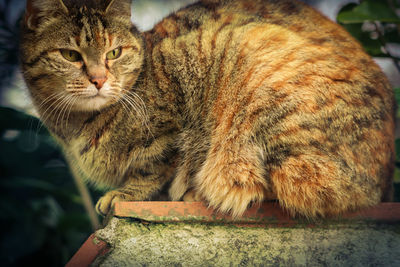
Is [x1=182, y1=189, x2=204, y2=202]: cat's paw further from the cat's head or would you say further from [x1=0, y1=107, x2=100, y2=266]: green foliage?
[x1=0, y1=107, x2=100, y2=266]: green foliage

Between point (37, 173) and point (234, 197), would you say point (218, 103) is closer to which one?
point (234, 197)

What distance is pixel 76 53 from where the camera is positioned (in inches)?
49.8

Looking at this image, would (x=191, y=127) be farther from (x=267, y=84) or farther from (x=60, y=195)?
(x=60, y=195)

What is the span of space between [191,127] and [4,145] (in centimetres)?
100

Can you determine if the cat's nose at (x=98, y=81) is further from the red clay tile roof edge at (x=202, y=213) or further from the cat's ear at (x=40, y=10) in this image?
the red clay tile roof edge at (x=202, y=213)

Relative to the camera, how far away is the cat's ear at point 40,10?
4.16 feet

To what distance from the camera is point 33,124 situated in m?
1.56

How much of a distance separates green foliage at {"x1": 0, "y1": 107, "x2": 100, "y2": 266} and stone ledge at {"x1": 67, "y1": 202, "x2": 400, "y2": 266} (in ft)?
2.34

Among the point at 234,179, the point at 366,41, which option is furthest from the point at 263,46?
the point at 366,41

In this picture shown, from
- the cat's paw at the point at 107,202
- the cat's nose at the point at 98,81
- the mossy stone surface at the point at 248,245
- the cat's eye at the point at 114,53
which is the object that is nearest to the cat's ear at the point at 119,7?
the cat's eye at the point at 114,53

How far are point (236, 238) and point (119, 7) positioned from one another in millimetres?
931

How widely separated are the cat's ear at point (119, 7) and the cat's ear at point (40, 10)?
153 millimetres

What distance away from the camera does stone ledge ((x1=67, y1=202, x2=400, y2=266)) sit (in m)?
1.03

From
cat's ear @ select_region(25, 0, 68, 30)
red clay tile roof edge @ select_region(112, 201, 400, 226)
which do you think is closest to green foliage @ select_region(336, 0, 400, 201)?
red clay tile roof edge @ select_region(112, 201, 400, 226)
